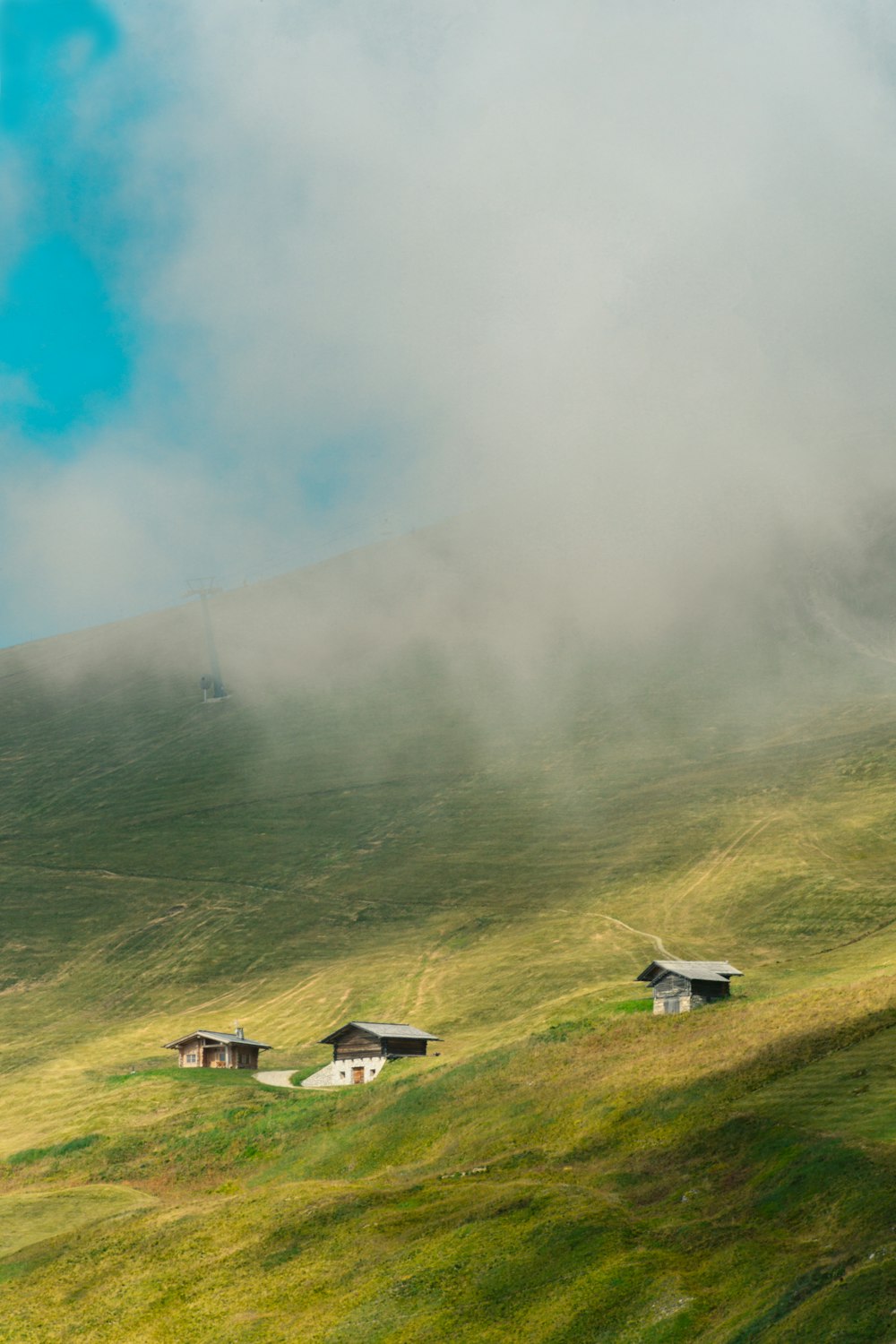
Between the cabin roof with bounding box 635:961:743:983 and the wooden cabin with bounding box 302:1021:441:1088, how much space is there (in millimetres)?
16925

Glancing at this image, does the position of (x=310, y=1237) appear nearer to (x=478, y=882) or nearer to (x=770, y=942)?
(x=770, y=942)

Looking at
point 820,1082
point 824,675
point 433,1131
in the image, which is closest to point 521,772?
point 824,675

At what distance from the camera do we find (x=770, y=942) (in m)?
101

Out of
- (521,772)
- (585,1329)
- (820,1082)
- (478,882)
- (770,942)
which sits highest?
(521,772)

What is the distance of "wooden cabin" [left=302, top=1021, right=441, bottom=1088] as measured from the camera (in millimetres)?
80188

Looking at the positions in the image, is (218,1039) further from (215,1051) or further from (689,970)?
(689,970)

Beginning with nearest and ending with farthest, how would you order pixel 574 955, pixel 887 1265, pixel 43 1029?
pixel 887 1265 → pixel 574 955 → pixel 43 1029

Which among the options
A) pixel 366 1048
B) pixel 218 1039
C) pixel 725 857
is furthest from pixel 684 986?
pixel 725 857

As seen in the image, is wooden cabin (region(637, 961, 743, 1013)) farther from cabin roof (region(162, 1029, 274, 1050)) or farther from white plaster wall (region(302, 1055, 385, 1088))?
cabin roof (region(162, 1029, 274, 1050))

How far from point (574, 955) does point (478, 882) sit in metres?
33.7

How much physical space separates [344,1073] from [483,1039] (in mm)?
10167

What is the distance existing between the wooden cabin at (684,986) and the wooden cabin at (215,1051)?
33.8 meters

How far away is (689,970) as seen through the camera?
2810 inches

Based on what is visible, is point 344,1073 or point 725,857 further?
point 725,857
